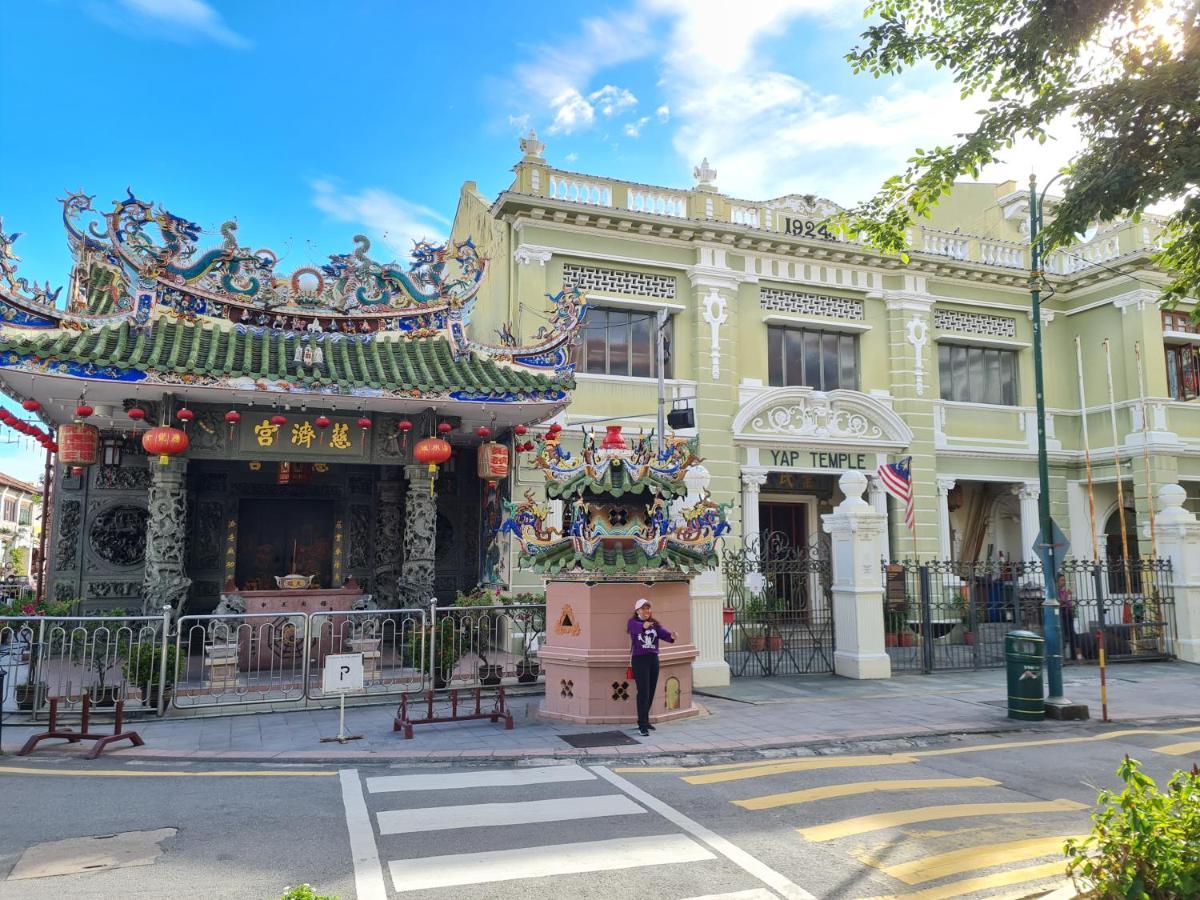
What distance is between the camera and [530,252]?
739 inches

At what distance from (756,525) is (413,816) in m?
14.4

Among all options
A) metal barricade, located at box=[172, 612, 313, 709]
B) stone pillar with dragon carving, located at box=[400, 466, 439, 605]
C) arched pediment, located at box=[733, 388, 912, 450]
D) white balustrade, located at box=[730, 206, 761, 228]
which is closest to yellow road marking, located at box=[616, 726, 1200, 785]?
metal barricade, located at box=[172, 612, 313, 709]

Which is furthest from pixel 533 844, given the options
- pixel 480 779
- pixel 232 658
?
pixel 232 658

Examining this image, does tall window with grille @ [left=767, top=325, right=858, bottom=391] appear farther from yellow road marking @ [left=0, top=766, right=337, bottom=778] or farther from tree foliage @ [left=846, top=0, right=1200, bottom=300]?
yellow road marking @ [left=0, top=766, right=337, bottom=778]

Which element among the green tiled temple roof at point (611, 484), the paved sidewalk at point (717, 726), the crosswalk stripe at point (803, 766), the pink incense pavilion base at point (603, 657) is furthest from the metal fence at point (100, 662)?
the crosswalk stripe at point (803, 766)

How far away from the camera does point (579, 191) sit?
1955 centimetres

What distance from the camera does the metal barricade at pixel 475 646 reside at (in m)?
12.8

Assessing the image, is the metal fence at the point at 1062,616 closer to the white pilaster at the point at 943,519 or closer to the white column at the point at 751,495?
the white pilaster at the point at 943,519

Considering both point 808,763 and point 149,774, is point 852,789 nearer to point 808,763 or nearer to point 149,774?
point 808,763

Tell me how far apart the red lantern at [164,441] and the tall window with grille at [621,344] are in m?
8.81

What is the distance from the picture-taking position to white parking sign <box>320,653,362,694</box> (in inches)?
391

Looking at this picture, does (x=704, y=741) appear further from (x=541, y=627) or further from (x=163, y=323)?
(x=163, y=323)

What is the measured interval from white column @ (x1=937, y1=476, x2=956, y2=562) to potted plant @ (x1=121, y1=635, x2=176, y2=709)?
17.9m

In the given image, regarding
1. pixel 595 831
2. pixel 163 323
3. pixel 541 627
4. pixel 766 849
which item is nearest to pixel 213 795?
pixel 595 831
